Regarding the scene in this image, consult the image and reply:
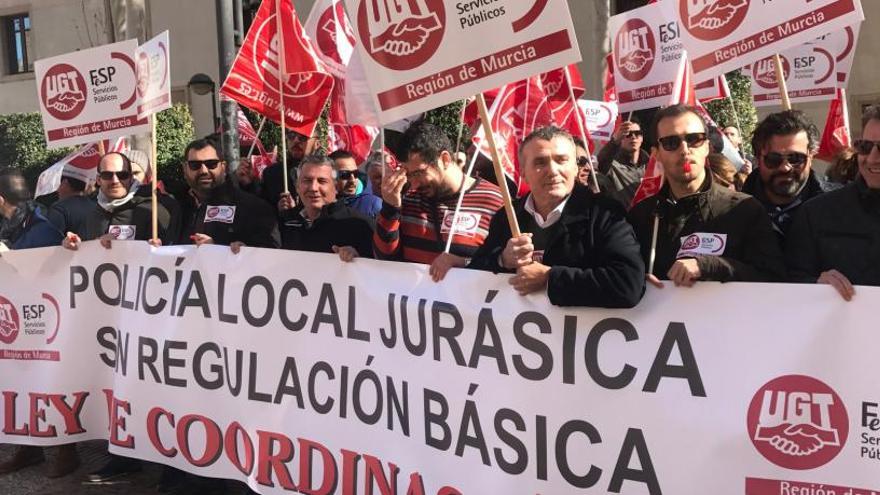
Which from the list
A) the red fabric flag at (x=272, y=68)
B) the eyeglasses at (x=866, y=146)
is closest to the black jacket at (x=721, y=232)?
the eyeglasses at (x=866, y=146)

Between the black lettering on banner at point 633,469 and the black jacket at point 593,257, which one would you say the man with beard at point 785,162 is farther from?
the black lettering on banner at point 633,469

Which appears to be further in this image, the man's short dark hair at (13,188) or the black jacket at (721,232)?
the man's short dark hair at (13,188)

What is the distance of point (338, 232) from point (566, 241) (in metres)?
1.60

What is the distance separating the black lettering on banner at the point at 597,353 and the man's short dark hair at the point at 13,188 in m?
4.02

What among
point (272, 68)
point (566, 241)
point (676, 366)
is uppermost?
point (272, 68)

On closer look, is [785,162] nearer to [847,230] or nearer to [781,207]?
[781,207]

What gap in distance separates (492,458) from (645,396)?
650 mm

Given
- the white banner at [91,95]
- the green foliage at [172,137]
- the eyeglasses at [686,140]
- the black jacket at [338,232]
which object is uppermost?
the green foliage at [172,137]

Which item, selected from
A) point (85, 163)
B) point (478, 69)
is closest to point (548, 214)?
point (478, 69)

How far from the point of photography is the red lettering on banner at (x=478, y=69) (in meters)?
3.10

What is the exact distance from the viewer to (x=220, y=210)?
16.2ft

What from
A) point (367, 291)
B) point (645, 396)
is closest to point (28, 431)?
point (367, 291)

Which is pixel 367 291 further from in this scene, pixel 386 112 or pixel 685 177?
pixel 685 177

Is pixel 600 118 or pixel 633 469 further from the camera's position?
pixel 600 118
